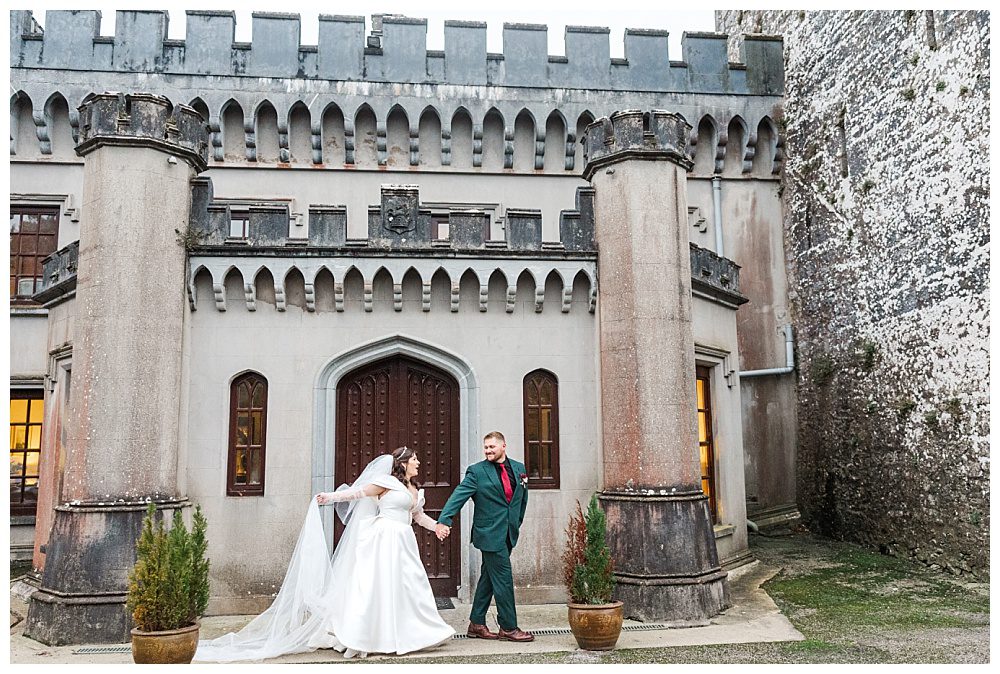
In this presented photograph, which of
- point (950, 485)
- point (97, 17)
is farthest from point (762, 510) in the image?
point (97, 17)

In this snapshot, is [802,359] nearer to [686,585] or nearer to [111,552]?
[686,585]

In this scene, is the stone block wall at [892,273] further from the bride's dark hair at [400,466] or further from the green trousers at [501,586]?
the bride's dark hair at [400,466]

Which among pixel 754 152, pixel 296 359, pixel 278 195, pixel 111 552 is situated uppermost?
pixel 754 152

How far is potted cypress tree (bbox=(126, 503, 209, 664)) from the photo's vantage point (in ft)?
20.2

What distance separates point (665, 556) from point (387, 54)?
34.2 ft

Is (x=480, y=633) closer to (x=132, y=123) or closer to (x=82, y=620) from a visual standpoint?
(x=82, y=620)

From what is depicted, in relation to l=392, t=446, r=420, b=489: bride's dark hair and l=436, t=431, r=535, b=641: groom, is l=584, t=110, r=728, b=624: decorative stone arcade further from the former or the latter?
l=392, t=446, r=420, b=489: bride's dark hair

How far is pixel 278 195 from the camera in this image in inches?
552

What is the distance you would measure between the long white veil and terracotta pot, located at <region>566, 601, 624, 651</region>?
218cm

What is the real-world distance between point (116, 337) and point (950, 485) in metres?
10.8

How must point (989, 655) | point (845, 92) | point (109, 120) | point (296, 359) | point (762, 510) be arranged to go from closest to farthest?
point (989, 655)
point (109, 120)
point (296, 359)
point (845, 92)
point (762, 510)

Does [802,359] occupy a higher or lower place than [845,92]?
lower

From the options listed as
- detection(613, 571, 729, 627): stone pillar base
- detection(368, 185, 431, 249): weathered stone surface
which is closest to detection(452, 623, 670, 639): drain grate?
detection(613, 571, 729, 627): stone pillar base

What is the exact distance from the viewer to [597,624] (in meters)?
6.86
